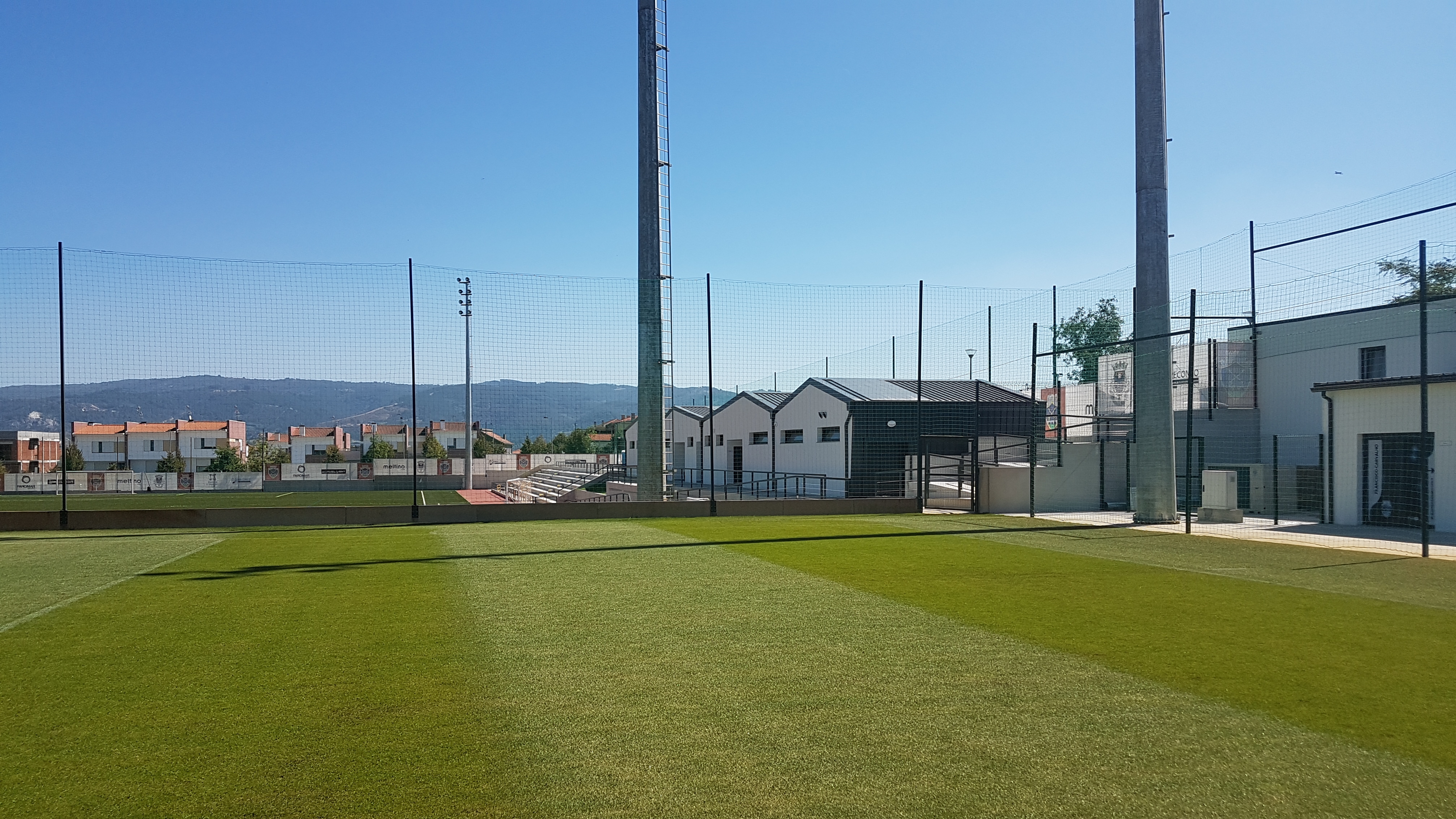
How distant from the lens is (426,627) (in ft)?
21.2

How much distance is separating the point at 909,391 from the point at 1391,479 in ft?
44.3

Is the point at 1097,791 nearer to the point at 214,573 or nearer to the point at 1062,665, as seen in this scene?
the point at 1062,665

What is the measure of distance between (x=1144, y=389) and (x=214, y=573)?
15.0 meters

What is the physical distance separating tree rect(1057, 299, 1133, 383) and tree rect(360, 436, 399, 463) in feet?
217

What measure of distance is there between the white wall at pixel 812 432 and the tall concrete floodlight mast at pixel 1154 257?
1070cm

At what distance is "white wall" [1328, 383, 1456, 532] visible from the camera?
51.0 feet

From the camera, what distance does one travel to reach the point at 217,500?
37.3 meters

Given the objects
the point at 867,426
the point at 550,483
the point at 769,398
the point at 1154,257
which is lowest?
the point at 550,483

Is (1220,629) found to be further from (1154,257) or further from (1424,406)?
(1154,257)

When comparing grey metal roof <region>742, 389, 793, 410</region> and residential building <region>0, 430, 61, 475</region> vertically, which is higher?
grey metal roof <region>742, 389, 793, 410</region>

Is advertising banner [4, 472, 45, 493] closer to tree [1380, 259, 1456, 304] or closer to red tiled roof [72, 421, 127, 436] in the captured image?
red tiled roof [72, 421, 127, 436]

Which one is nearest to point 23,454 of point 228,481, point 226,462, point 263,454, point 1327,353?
point 228,481

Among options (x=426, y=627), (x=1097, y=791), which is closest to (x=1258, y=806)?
(x=1097, y=791)

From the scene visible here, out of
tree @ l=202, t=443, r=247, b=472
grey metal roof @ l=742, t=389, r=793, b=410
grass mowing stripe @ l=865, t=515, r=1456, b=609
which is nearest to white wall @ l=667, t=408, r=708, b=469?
grey metal roof @ l=742, t=389, r=793, b=410
